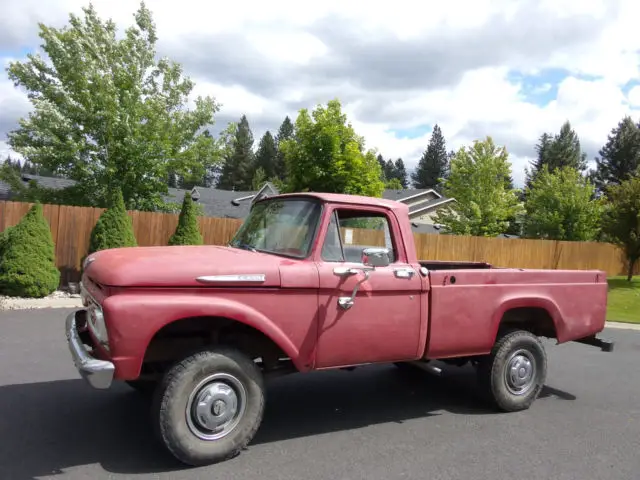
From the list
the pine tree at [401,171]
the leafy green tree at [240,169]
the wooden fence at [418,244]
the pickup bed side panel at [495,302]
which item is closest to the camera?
the pickup bed side panel at [495,302]

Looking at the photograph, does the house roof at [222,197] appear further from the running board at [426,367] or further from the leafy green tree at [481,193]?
the running board at [426,367]

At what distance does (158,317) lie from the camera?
383 centimetres

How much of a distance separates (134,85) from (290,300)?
15.8 metres

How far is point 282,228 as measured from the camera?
4.91m

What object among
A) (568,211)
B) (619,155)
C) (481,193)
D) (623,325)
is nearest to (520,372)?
(623,325)

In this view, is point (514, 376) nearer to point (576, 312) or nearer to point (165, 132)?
point (576, 312)

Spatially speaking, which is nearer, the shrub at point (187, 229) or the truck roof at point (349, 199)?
the truck roof at point (349, 199)

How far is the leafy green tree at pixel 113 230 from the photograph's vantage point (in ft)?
45.2

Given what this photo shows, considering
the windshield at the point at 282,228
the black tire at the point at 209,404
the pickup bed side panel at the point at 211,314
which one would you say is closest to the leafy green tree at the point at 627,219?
the windshield at the point at 282,228

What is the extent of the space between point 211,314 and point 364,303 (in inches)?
54.4

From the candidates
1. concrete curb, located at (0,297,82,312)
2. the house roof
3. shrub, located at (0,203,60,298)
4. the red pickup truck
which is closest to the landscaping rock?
concrete curb, located at (0,297,82,312)

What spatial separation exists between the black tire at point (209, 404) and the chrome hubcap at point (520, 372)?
2869 millimetres

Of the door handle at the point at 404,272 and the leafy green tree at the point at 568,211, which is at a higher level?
the leafy green tree at the point at 568,211

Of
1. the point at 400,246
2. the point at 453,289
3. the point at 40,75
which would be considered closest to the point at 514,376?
the point at 453,289
